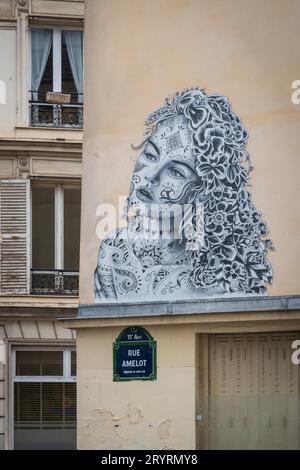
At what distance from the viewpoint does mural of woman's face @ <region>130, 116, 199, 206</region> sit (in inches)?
791

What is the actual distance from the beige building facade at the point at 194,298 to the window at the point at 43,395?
7156 millimetres

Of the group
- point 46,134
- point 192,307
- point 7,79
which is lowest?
point 192,307

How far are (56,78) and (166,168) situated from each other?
348 inches

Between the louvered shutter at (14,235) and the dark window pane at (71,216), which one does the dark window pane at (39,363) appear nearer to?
the louvered shutter at (14,235)

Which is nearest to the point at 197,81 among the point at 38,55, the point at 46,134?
the point at 46,134

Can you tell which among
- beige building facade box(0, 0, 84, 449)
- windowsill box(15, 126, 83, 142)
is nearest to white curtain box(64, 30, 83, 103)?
beige building facade box(0, 0, 84, 449)

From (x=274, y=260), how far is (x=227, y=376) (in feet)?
6.02

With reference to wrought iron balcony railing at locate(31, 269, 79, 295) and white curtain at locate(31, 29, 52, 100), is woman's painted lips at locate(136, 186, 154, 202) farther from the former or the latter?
white curtain at locate(31, 29, 52, 100)

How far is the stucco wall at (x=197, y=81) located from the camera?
19141mm

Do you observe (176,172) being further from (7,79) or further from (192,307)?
(7,79)

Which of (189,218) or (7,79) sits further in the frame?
(7,79)

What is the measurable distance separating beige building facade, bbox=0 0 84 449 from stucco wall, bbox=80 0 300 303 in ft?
22.4

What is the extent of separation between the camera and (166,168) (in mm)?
20250

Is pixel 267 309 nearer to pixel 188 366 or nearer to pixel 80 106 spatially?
pixel 188 366
